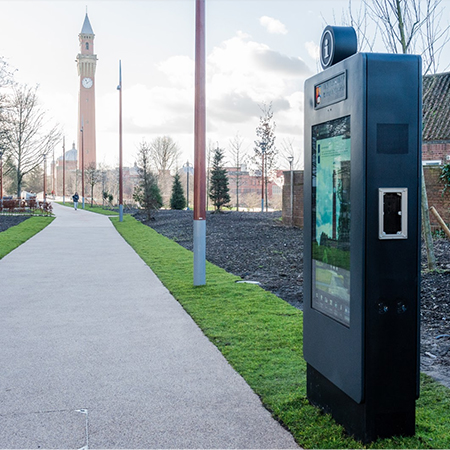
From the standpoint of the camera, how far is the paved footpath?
3.49 m

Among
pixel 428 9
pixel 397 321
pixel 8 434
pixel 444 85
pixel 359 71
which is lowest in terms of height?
pixel 8 434

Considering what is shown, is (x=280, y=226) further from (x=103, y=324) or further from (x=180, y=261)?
(x=103, y=324)

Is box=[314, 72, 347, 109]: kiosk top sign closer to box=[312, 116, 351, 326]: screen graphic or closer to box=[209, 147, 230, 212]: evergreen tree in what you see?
box=[312, 116, 351, 326]: screen graphic

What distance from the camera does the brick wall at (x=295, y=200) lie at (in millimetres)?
18906

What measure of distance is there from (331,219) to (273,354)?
83.5 inches

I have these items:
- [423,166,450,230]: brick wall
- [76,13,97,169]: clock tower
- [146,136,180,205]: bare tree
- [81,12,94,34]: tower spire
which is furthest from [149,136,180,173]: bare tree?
[81,12,94,34]: tower spire

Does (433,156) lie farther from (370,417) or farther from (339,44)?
(370,417)

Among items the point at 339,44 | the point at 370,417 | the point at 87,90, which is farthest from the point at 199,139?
the point at 87,90

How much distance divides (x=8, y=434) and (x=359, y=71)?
3.02 m

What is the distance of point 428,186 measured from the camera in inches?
632

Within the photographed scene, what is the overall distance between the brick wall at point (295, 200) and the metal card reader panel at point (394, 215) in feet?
51.3

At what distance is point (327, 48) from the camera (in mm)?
3709

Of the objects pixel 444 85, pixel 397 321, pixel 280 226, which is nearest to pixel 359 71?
pixel 397 321

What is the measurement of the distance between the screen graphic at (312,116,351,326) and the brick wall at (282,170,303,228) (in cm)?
1512
